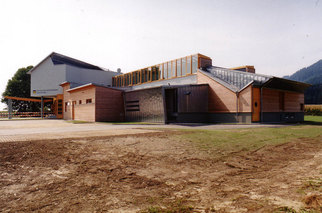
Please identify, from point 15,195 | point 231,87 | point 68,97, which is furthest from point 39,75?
point 15,195

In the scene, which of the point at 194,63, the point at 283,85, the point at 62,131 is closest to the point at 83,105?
the point at 62,131

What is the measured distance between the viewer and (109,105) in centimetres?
2305

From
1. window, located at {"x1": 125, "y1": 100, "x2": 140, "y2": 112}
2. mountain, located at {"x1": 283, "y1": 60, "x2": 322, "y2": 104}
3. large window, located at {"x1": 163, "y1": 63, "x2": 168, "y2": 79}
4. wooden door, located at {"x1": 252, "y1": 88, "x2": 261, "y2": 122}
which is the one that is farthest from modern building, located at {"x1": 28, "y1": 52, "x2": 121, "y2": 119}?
mountain, located at {"x1": 283, "y1": 60, "x2": 322, "y2": 104}

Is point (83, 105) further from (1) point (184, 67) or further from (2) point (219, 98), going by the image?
(2) point (219, 98)

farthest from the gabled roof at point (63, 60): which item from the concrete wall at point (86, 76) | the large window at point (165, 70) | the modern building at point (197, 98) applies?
the large window at point (165, 70)

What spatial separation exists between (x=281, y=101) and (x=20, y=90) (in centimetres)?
5326

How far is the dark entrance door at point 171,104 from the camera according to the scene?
786 inches

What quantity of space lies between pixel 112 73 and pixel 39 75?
45.9ft

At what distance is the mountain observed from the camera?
57.0 m

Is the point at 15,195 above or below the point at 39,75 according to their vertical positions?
below

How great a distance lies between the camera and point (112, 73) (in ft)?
133

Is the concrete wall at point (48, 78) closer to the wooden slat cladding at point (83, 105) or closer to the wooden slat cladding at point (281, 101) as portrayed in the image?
the wooden slat cladding at point (83, 105)

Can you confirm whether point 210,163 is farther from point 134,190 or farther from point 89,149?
point 89,149

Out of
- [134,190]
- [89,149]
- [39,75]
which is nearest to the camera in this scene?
[134,190]
